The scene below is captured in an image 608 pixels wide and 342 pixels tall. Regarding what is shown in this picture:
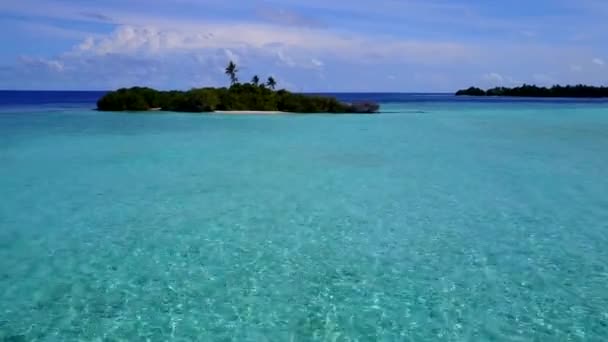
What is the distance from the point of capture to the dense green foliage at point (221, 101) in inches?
2613

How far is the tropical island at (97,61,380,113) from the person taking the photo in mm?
66500

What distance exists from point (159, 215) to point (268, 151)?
14.3m

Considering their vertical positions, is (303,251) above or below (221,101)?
below

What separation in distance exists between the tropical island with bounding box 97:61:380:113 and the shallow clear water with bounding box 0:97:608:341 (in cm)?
4434

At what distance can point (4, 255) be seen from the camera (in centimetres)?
1020

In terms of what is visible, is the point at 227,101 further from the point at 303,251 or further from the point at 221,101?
the point at 303,251

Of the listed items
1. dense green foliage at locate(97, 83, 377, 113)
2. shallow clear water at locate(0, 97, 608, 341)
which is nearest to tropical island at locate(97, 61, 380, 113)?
dense green foliage at locate(97, 83, 377, 113)

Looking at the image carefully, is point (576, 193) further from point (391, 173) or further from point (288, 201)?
point (288, 201)

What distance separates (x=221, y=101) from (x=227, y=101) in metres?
0.69

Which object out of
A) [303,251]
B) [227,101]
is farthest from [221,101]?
[303,251]

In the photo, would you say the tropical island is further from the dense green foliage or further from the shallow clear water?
the shallow clear water

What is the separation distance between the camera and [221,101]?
222ft

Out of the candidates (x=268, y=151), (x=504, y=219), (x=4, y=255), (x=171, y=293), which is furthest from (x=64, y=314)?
(x=268, y=151)

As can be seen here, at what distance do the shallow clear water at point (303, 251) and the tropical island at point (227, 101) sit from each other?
4434cm
